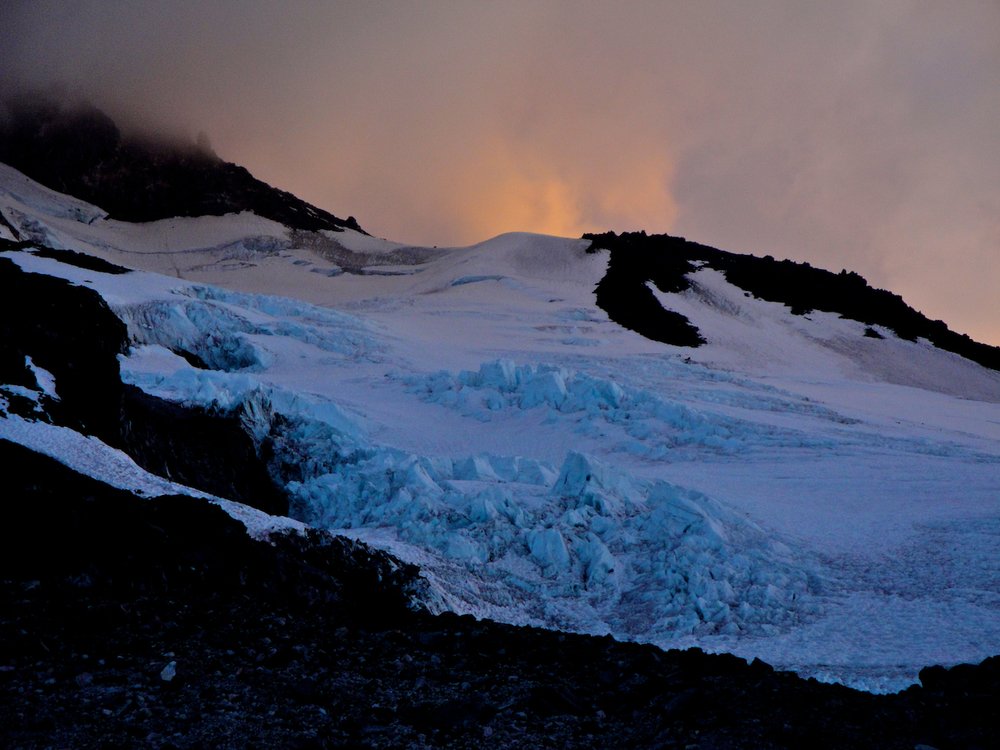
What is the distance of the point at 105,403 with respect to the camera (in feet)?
43.0

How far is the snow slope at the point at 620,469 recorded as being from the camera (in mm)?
11898

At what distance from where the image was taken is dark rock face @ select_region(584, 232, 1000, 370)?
55.8 meters

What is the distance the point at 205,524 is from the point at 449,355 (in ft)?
93.1

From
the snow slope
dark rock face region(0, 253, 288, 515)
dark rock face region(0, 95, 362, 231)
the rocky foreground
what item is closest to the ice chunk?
the snow slope

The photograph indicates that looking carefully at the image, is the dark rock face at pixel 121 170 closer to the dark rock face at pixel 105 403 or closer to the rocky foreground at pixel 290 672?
the dark rock face at pixel 105 403

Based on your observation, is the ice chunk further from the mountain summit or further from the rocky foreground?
the rocky foreground

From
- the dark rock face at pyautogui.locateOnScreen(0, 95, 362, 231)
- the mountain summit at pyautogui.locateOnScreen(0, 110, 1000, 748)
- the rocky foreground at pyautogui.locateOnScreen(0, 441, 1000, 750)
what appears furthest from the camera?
the dark rock face at pyautogui.locateOnScreen(0, 95, 362, 231)

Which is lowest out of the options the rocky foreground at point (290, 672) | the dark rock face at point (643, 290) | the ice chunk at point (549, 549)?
the ice chunk at point (549, 549)

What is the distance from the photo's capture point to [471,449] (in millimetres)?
22000

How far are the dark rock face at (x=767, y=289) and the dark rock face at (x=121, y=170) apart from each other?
38.7m

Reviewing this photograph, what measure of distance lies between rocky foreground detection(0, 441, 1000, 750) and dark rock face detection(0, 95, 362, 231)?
267 ft

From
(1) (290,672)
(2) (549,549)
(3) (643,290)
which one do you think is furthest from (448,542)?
(3) (643,290)

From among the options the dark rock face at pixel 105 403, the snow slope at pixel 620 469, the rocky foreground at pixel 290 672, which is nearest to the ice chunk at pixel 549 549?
the snow slope at pixel 620 469

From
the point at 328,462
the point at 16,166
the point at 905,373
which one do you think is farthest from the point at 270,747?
the point at 16,166
